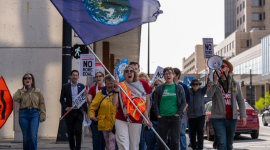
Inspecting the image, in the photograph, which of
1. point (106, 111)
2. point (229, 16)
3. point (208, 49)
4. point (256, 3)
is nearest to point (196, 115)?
point (208, 49)

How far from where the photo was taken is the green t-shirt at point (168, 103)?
7355 mm

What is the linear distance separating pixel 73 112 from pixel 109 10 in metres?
3.05

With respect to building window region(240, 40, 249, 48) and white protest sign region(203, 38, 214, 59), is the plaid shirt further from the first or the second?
building window region(240, 40, 249, 48)

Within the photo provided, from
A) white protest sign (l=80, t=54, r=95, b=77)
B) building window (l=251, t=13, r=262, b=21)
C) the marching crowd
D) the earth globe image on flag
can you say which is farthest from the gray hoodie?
building window (l=251, t=13, r=262, b=21)

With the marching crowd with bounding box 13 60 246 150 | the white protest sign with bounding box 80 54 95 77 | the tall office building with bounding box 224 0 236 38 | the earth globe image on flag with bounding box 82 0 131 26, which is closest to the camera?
the marching crowd with bounding box 13 60 246 150

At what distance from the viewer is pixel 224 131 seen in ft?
23.6

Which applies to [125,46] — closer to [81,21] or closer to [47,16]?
[47,16]

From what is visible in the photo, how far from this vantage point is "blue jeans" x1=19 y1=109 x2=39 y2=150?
809cm

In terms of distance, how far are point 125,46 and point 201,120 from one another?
15.8 m

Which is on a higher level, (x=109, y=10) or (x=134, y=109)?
(x=109, y=10)

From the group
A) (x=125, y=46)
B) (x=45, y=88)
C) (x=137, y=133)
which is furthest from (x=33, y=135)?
(x=125, y=46)

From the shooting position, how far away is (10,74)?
1350 cm

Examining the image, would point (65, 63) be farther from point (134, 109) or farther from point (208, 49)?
point (134, 109)

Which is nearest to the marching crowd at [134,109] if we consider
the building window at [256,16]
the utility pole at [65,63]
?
the utility pole at [65,63]
